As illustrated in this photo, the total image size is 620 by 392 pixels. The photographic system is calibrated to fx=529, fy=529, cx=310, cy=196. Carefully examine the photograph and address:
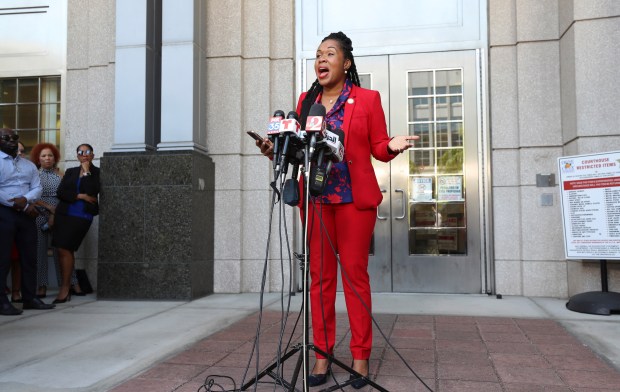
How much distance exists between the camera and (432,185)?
663cm

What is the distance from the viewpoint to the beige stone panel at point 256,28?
6.96 m

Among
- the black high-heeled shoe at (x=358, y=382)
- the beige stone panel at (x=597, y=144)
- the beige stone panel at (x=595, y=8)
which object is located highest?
the beige stone panel at (x=595, y=8)

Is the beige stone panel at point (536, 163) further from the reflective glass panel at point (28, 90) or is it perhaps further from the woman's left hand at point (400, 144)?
the reflective glass panel at point (28, 90)

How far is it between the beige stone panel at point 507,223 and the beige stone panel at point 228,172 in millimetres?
3214

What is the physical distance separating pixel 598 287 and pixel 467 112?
2.50 m

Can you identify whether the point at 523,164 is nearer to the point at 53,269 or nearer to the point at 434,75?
the point at 434,75

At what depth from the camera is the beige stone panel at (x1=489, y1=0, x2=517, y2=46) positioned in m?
6.48

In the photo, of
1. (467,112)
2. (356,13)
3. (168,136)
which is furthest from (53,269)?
(467,112)

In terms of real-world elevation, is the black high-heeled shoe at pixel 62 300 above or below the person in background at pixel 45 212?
below

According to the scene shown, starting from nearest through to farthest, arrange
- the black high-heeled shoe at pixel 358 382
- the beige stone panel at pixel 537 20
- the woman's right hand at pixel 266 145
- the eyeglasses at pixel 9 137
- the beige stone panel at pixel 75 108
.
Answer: the woman's right hand at pixel 266 145 → the black high-heeled shoe at pixel 358 382 → the eyeglasses at pixel 9 137 → the beige stone panel at pixel 537 20 → the beige stone panel at pixel 75 108

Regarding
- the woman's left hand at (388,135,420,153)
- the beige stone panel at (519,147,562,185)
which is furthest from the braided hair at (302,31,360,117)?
the beige stone panel at (519,147,562,185)

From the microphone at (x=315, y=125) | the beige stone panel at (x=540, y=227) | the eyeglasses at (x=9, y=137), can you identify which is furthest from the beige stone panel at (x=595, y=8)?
the eyeglasses at (x=9, y=137)

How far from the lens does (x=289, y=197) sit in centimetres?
255

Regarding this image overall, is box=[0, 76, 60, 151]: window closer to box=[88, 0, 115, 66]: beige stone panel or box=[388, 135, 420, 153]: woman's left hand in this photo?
box=[88, 0, 115, 66]: beige stone panel
